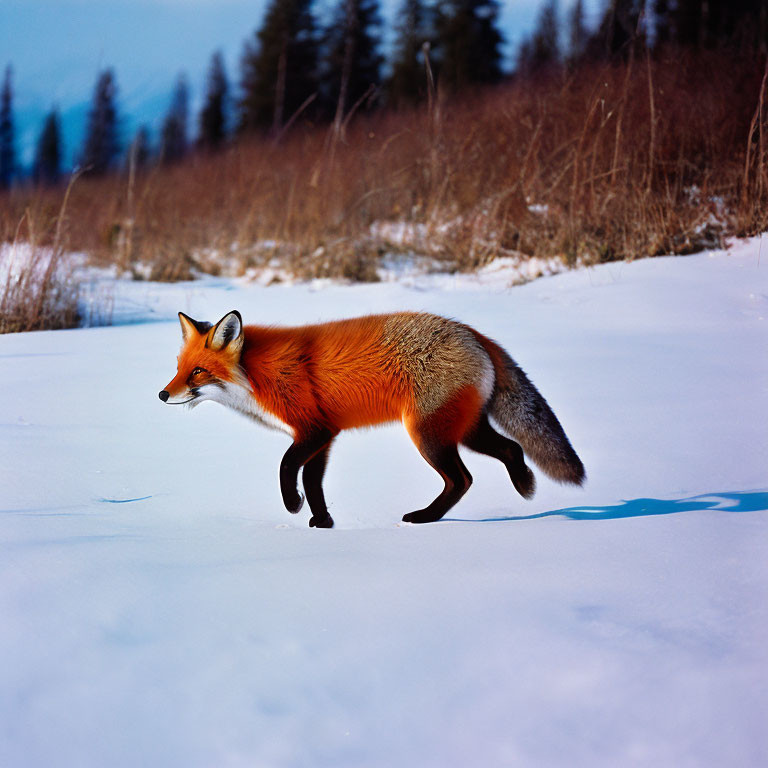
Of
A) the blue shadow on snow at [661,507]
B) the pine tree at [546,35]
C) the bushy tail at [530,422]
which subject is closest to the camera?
the blue shadow on snow at [661,507]

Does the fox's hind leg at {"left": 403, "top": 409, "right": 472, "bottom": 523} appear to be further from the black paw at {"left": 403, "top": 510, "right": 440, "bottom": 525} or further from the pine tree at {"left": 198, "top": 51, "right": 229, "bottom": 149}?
the pine tree at {"left": 198, "top": 51, "right": 229, "bottom": 149}

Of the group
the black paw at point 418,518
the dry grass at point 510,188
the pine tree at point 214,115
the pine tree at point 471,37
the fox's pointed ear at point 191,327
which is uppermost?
the pine tree at point 471,37

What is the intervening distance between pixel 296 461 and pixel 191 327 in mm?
667

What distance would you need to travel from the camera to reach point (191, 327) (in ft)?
9.17

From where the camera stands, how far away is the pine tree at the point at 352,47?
21422mm

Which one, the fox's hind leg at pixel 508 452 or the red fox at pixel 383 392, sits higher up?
the red fox at pixel 383 392

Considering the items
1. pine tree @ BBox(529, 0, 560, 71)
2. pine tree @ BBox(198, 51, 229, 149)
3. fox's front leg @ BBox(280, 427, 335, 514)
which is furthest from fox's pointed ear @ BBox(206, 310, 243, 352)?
pine tree @ BBox(198, 51, 229, 149)

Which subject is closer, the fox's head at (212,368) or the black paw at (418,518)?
the black paw at (418,518)

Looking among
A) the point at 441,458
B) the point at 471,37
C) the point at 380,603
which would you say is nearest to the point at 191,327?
the point at 441,458

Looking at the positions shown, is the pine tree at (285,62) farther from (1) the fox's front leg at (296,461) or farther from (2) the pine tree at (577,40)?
(1) the fox's front leg at (296,461)

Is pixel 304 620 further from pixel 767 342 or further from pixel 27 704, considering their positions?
pixel 767 342

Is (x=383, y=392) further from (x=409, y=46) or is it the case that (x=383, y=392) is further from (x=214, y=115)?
(x=214, y=115)

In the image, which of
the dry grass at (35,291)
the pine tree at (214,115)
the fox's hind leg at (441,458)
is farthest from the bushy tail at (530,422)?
the pine tree at (214,115)

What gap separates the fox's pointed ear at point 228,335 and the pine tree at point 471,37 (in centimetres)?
1899
